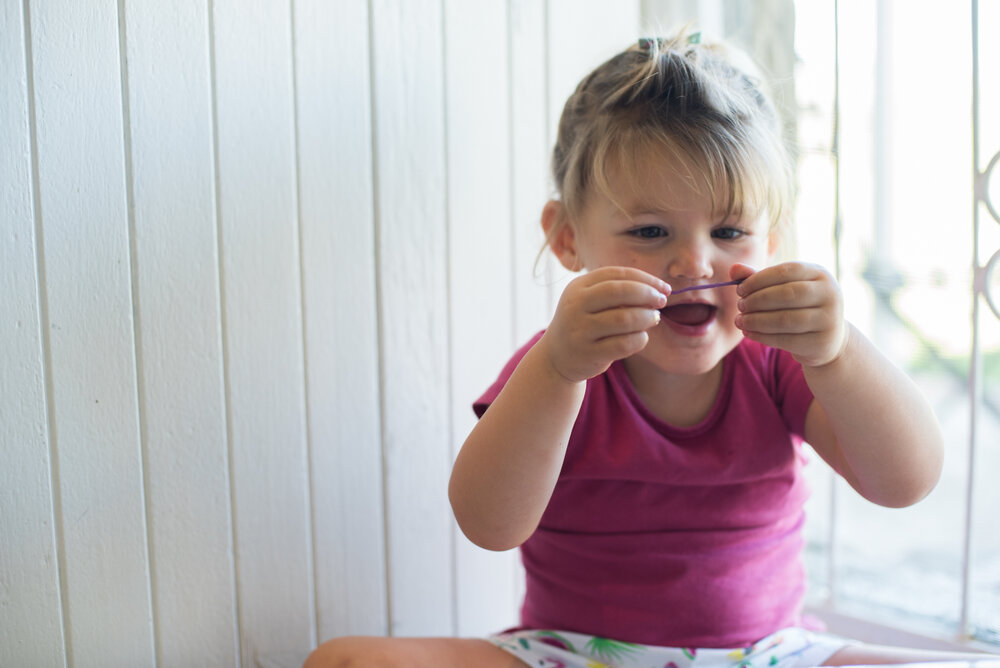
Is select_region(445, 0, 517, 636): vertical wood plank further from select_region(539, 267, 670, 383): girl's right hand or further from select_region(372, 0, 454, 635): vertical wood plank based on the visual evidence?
select_region(539, 267, 670, 383): girl's right hand

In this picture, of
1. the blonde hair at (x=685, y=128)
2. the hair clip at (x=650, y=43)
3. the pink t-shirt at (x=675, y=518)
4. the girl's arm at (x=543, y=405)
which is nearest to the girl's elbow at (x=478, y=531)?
the girl's arm at (x=543, y=405)

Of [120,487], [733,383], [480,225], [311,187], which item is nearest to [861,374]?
[733,383]

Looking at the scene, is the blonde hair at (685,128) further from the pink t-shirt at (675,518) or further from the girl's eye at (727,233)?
the pink t-shirt at (675,518)

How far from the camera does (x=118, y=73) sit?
76 centimetres

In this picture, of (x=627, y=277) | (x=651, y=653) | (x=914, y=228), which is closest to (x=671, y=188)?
(x=627, y=277)

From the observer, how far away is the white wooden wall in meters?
0.74

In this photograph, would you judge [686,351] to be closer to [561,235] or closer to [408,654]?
[561,235]

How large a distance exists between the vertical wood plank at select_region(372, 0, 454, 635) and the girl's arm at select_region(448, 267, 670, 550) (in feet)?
0.70

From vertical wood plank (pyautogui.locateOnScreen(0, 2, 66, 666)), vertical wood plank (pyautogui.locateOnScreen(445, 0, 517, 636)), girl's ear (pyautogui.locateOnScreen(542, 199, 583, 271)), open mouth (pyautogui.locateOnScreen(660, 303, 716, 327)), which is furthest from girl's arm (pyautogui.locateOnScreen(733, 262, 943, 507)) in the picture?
vertical wood plank (pyautogui.locateOnScreen(0, 2, 66, 666))

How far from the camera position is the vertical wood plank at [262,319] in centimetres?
83

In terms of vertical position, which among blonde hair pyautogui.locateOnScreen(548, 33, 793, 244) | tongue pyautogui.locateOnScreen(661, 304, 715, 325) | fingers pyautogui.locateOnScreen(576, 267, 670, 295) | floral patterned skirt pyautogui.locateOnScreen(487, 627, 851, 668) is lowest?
floral patterned skirt pyautogui.locateOnScreen(487, 627, 851, 668)

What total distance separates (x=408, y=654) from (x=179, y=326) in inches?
16.0

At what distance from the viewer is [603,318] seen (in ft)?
2.19

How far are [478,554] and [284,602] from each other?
29cm
